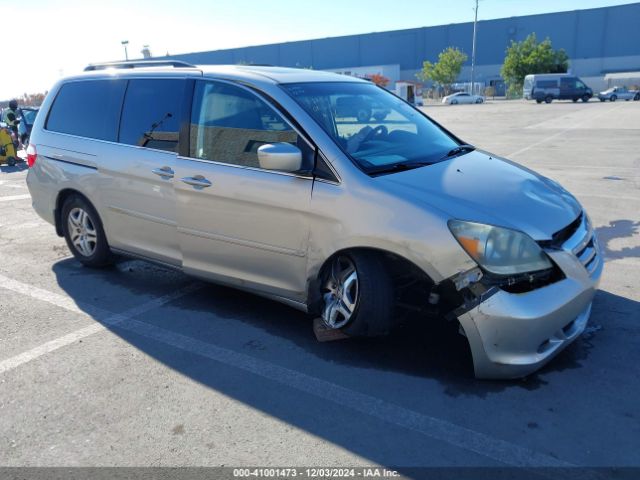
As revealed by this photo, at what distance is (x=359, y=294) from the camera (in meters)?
3.41

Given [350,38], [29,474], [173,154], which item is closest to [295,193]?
[173,154]

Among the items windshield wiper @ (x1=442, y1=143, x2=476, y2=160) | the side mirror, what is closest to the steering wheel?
windshield wiper @ (x1=442, y1=143, x2=476, y2=160)

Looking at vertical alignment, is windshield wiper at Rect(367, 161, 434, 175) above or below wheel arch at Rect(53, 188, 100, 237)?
above

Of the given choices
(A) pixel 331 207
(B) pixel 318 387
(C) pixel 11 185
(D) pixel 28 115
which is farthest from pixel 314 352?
(D) pixel 28 115

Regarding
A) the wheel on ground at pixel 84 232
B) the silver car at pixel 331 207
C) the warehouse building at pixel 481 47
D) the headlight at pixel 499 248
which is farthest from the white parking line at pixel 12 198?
the warehouse building at pixel 481 47

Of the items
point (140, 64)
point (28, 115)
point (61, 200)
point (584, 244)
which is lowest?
point (61, 200)

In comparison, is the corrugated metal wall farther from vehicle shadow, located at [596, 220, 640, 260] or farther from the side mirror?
the side mirror

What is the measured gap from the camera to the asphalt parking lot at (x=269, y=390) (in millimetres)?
2658

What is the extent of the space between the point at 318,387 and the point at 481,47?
8947cm

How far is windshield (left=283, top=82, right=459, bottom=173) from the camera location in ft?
12.1

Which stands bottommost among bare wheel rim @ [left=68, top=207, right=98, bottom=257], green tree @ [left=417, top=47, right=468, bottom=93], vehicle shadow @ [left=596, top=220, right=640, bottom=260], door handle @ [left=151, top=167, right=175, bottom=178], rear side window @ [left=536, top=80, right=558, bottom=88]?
vehicle shadow @ [left=596, top=220, right=640, bottom=260]

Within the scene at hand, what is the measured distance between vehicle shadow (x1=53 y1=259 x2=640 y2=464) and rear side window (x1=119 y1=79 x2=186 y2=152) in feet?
4.46

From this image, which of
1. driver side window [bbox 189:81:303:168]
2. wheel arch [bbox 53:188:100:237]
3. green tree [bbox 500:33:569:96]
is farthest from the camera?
green tree [bbox 500:33:569:96]

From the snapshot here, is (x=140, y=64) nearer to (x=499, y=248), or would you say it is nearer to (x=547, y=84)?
(x=499, y=248)
